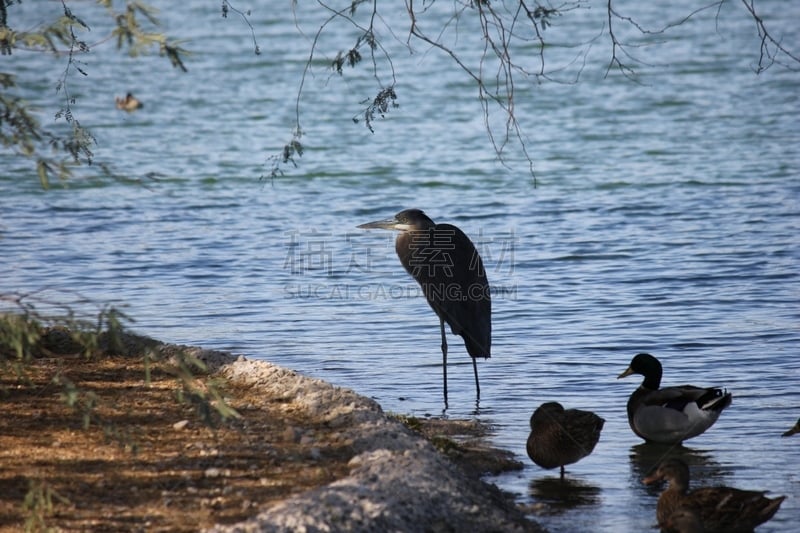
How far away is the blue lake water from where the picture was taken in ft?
24.7

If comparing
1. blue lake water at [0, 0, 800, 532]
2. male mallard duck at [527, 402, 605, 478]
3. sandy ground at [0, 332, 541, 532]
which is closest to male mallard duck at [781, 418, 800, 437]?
blue lake water at [0, 0, 800, 532]

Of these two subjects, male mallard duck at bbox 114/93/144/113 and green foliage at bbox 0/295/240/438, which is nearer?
green foliage at bbox 0/295/240/438

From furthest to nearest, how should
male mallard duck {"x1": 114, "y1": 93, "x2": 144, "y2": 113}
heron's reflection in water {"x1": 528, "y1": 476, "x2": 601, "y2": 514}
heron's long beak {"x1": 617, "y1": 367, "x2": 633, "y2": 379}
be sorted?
male mallard duck {"x1": 114, "y1": 93, "x2": 144, "y2": 113} < heron's long beak {"x1": 617, "y1": 367, "x2": 633, "y2": 379} < heron's reflection in water {"x1": 528, "y1": 476, "x2": 601, "y2": 514}

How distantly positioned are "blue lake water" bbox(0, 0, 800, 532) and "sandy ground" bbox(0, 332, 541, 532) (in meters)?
0.72

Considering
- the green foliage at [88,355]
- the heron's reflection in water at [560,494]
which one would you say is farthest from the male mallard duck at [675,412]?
the green foliage at [88,355]

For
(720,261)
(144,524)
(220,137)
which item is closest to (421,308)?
(720,261)

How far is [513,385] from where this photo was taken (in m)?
7.93

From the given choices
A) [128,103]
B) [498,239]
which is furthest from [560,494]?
[128,103]

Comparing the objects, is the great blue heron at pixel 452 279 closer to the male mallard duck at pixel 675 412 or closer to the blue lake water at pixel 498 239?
the blue lake water at pixel 498 239

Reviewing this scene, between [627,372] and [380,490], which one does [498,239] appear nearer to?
[627,372]

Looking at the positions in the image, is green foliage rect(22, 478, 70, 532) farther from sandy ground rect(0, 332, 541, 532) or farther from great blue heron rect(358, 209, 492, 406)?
great blue heron rect(358, 209, 492, 406)

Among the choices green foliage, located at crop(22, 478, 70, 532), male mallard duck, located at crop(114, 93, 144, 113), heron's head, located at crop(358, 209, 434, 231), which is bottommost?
green foliage, located at crop(22, 478, 70, 532)

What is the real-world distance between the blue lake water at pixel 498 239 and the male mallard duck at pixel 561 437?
0.13m

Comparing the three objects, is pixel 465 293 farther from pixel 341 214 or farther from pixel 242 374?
pixel 341 214
